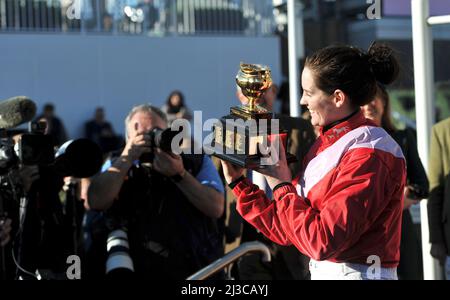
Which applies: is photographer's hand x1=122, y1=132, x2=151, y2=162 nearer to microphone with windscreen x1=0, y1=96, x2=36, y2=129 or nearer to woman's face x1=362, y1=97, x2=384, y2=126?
microphone with windscreen x1=0, y1=96, x2=36, y2=129

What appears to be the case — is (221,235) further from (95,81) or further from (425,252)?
(95,81)

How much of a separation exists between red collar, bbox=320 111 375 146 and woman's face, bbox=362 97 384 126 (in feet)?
5.66

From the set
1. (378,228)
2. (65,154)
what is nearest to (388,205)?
(378,228)

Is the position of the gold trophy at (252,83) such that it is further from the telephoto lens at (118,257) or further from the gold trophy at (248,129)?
the telephoto lens at (118,257)

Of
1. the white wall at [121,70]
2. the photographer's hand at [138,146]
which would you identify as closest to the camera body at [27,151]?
the photographer's hand at [138,146]

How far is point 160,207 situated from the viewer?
3736 mm

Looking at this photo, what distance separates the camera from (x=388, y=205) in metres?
2.23

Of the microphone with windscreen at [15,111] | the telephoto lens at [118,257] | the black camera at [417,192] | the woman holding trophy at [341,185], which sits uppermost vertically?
the microphone with windscreen at [15,111]

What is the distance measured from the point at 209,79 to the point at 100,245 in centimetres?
1041

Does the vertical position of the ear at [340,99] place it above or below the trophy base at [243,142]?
above

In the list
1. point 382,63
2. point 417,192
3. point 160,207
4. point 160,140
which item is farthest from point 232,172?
point 417,192

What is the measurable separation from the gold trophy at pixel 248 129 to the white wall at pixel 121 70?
1022 centimetres

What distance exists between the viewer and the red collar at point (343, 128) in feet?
7.51
